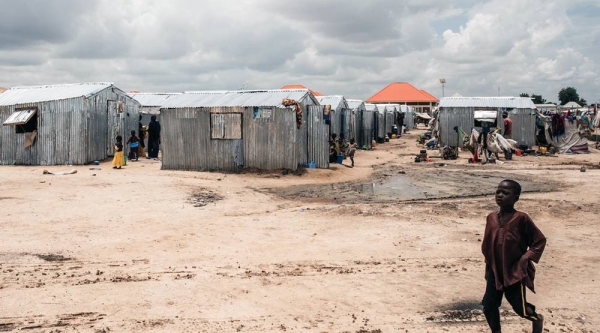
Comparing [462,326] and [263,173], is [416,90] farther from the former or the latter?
[462,326]

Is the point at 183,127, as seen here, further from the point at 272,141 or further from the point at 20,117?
the point at 20,117

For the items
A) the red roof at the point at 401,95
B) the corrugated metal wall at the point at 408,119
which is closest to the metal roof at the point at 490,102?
the corrugated metal wall at the point at 408,119

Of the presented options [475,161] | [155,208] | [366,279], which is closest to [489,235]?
[366,279]

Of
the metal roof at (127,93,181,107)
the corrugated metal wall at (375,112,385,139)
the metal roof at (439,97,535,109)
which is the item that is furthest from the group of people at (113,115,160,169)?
the corrugated metal wall at (375,112,385,139)

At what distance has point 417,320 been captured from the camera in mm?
5336

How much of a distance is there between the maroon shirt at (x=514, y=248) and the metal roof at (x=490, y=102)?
2656 centimetres

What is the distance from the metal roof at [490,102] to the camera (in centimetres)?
2934

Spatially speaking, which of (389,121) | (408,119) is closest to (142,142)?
(389,121)

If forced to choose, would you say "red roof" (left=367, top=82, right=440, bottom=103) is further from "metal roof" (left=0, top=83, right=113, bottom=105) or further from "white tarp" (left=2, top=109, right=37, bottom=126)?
"white tarp" (left=2, top=109, right=37, bottom=126)

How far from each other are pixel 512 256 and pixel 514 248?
0.07 metres

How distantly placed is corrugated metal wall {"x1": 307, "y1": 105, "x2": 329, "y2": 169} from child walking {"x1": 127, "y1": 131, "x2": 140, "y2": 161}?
7.88 metres

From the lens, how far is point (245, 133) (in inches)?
724

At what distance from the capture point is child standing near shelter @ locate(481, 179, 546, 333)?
14.4 ft

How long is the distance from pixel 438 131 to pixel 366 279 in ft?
83.5
